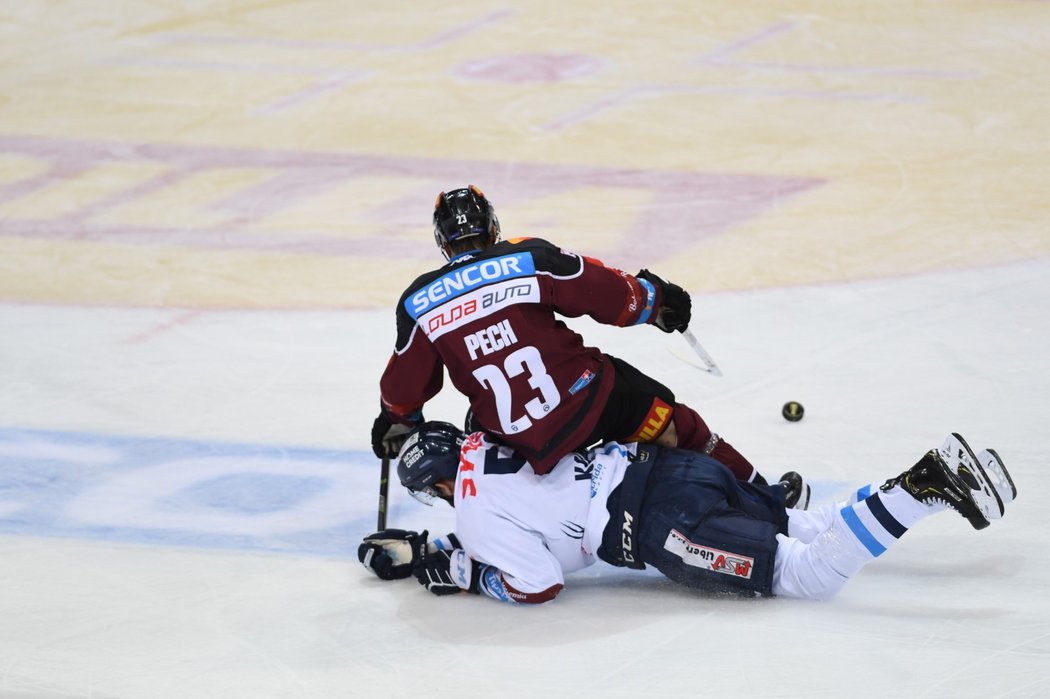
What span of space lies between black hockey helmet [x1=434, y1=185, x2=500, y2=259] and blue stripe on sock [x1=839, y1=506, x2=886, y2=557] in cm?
128

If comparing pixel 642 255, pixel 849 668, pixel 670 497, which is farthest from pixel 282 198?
pixel 849 668

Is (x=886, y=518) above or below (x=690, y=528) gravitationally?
above

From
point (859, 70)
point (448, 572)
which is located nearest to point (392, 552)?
point (448, 572)

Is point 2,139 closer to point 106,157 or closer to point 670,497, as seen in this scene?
point 106,157

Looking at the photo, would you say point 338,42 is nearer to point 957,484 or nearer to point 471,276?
point 471,276

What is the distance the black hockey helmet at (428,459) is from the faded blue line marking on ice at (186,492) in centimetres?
53

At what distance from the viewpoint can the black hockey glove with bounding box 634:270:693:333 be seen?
4.28 m

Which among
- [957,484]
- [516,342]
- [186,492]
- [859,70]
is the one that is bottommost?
[186,492]

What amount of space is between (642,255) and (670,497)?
338 centimetres

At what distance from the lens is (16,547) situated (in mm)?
4598

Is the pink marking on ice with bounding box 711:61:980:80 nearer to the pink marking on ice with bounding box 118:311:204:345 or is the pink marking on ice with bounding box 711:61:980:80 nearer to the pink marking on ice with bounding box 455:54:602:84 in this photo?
the pink marking on ice with bounding box 455:54:602:84

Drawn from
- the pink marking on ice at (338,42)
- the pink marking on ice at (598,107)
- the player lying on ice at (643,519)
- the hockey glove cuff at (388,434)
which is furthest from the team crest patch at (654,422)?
the pink marking on ice at (338,42)

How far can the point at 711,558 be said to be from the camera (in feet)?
12.6

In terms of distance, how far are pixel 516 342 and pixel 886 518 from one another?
3.62ft
